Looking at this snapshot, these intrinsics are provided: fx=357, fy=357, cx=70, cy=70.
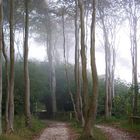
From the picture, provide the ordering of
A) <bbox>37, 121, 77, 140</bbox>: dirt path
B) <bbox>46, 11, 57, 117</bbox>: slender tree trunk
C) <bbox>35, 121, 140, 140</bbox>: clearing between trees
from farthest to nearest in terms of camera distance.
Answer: <bbox>46, 11, 57, 117</bbox>: slender tree trunk
<bbox>37, 121, 77, 140</bbox>: dirt path
<bbox>35, 121, 140, 140</bbox>: clearing between trees

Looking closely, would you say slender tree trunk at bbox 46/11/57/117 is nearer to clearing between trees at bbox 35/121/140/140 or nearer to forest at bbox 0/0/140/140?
forest at bbox 0/0/140/140

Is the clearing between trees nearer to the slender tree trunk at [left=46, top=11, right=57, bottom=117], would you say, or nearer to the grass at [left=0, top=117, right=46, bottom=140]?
the grass at [left=0, top=117, right=46, bottom=140]

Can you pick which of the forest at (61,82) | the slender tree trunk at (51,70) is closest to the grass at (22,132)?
the forest at (61,82)

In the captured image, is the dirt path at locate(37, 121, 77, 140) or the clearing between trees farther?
the dirt path at locate(37, 121, 77, 140)

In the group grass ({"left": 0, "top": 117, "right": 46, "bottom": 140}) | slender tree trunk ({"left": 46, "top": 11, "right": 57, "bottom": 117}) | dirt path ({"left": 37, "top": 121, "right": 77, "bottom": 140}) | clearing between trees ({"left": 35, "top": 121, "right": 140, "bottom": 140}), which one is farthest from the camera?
slender tree trunk ({"left": 46, "top": 11, "right": 57, "bottom": 117})

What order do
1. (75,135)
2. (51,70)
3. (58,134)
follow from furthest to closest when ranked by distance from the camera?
(51,70), (58,134), (75,135)

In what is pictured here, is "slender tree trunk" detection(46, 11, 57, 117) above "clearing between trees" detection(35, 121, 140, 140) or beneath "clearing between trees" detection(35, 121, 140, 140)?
above

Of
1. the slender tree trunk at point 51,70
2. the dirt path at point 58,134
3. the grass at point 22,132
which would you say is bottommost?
the dirt path at point 58,134

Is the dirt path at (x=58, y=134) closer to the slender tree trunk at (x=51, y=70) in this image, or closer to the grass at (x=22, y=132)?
the grass at (x=22, y=132)

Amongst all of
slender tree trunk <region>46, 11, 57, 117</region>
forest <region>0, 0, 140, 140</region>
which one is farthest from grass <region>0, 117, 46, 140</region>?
slender tree trunk <region>46, 11, 57, 117</region>

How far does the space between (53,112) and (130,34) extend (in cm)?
1470

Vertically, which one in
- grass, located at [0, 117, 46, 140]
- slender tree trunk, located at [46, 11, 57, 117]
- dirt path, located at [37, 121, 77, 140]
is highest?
slender tree trunk, located at [46, 11, 57, 117]

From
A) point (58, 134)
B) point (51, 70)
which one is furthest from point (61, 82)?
point (58, 134)

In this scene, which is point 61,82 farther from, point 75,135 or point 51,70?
point 75,135
